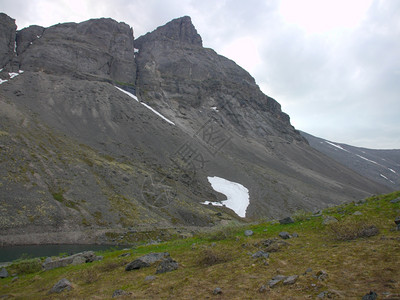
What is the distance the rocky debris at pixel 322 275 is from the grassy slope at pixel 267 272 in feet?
0.37

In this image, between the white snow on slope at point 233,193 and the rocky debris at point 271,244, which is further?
the white snow on slope at point 233,193

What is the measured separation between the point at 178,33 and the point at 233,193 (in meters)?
137

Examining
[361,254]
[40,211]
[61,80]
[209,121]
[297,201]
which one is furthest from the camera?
[209,121]

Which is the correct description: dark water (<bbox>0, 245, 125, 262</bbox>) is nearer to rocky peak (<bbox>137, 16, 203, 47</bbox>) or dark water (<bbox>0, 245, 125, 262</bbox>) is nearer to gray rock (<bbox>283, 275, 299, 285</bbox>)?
gray rock (<bbox>283, 275, 299, 285</bbox>)

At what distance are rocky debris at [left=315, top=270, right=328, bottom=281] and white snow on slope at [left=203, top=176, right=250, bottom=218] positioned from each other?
53.4 m

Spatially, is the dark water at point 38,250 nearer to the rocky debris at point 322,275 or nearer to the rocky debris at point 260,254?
the rocky debris at point 260,254

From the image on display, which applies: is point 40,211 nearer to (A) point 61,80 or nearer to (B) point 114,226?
(B) point 114,226

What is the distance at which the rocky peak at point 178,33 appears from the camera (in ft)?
536

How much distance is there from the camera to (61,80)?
94125 mm

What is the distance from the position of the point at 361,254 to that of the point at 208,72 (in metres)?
151

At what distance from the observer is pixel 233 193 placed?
68.6 metres

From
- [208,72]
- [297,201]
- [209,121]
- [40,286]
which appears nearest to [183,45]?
[208,72]

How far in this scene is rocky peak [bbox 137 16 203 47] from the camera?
164 meters

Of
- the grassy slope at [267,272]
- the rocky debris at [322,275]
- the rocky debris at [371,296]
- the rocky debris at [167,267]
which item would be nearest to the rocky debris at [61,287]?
the grassy slope at [267,272]
